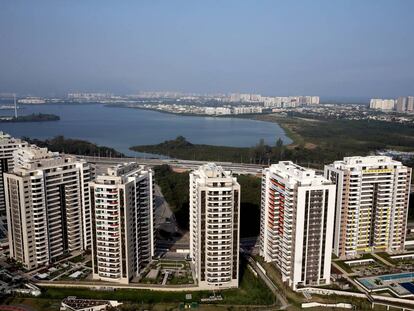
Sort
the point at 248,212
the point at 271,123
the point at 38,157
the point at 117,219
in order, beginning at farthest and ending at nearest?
the point at 271,123
the point at 248,212
the point at 38,157
the point at 117,219

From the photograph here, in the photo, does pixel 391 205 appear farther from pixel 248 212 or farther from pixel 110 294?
pixel 110 294

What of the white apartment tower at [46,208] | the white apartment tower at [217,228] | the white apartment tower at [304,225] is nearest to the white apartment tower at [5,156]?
the white apartment tower at [46,208]

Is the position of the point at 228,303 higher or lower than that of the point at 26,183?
lower

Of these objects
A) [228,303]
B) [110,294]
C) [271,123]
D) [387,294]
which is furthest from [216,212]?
[271,123]

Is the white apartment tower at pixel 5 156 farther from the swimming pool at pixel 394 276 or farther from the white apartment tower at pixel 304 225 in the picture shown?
the swimming pool at pixel 394 276

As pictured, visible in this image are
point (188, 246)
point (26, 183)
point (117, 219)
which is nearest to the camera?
point (117, 219)
